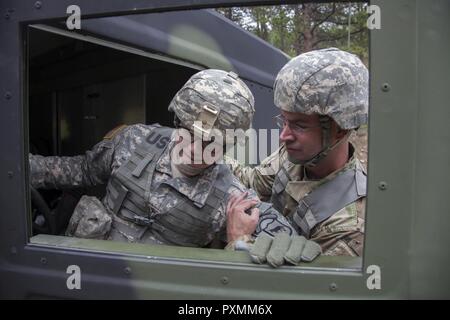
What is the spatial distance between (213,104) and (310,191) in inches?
17.5

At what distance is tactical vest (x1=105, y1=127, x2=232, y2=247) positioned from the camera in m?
1.75

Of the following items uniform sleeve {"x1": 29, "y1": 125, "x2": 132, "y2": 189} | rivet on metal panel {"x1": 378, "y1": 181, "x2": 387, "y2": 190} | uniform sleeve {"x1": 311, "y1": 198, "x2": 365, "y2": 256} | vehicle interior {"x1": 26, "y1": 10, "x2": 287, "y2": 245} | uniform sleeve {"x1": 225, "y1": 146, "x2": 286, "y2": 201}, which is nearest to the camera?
rivet on metal panel {"x1": 378, "y1": 181, "x2": 387, "y2": 190}

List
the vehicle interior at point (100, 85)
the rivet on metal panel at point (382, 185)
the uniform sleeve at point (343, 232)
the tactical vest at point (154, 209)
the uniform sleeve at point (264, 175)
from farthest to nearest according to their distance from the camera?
the vehicle interior at point (100, 85) < the uniform sleeve at point (264, 175) < the tactical vest at point (154, 209) < the uniform sleeve at point (343, 232) < the rivet on metal panel at point (382, 185)

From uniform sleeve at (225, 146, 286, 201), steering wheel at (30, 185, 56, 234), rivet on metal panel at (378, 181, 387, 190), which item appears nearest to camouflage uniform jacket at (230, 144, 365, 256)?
uniform sleeve at (225, 146, 286, 201)

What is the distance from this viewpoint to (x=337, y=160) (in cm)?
177

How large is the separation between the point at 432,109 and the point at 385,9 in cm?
23

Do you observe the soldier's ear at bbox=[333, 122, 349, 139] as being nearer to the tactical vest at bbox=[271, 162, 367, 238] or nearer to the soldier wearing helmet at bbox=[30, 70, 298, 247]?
the tactical vest at bbox=[271, 162, 367, 238]

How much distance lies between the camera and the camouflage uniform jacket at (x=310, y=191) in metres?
1.54

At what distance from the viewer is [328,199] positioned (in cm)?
167

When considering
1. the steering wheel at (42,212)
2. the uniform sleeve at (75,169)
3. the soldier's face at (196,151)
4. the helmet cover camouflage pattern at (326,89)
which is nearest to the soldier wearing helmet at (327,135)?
the helmet cover camouflage pattern at (326,89)

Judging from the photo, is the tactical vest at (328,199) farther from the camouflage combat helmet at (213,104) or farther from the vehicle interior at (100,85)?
the vehicle interior at (100,85)

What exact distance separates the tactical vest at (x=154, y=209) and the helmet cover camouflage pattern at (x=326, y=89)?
39 centimetres
